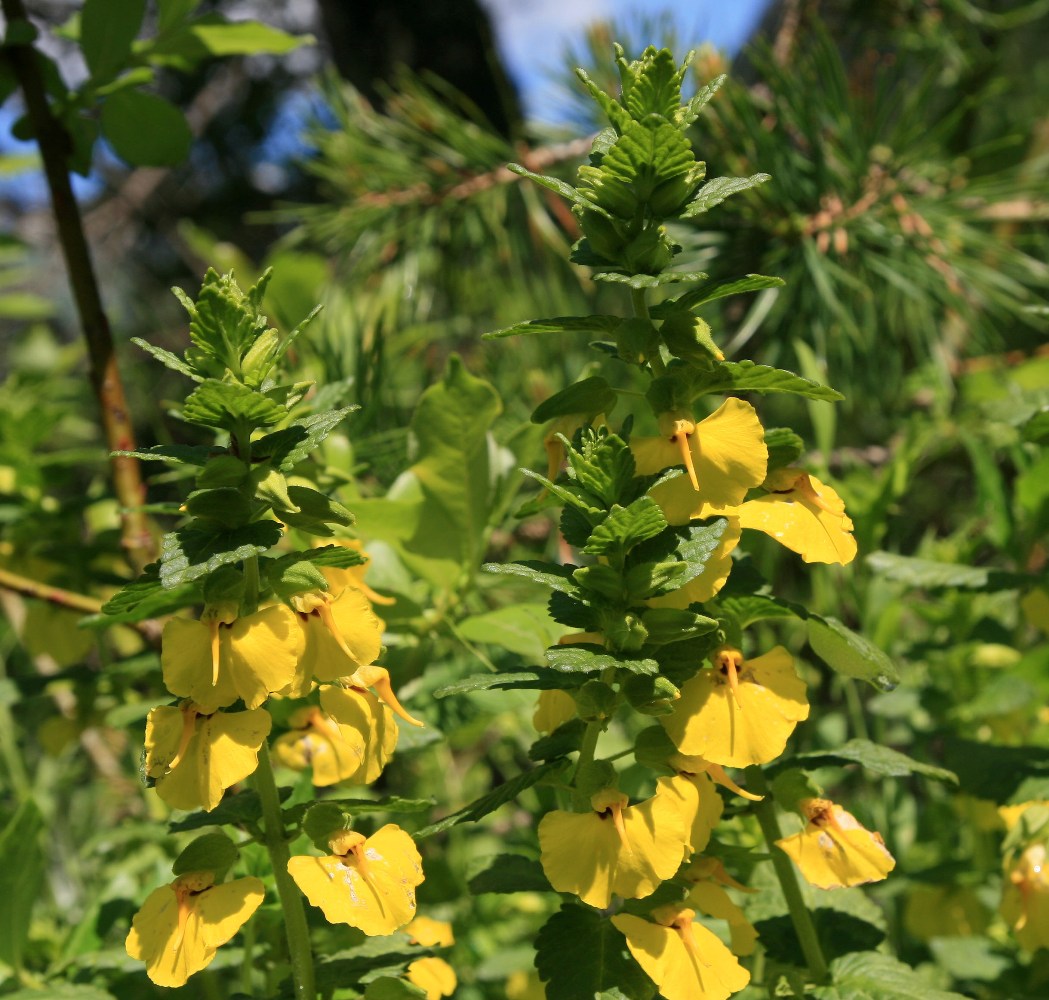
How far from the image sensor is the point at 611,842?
1.43 ft

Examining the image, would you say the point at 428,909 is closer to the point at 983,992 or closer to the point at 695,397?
the point at 983,992

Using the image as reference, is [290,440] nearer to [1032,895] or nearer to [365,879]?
[365,879]

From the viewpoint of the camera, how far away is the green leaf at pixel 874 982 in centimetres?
49

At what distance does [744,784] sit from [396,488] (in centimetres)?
31

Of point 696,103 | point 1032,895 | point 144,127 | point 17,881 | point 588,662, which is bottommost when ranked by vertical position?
point 1032,895

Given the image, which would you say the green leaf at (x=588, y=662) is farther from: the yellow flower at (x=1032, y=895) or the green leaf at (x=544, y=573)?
the yellow flower at (x=1032, y=895)

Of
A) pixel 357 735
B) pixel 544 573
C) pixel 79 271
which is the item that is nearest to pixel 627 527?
pixel 544 573

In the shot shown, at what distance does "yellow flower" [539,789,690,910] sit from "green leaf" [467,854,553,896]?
0.28ft

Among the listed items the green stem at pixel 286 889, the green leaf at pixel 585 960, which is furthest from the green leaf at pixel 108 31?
the green leaf at pixel 585 960

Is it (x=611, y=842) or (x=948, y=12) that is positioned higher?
(x=948, y=12)

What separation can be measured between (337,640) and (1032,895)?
0.43 metres

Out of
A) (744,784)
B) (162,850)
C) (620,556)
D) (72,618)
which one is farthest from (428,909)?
(620,556)

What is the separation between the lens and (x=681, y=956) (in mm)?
440

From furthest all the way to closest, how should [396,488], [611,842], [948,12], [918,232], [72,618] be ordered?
[948,12], [918,232], [72,618], [396,488], [611,842]
